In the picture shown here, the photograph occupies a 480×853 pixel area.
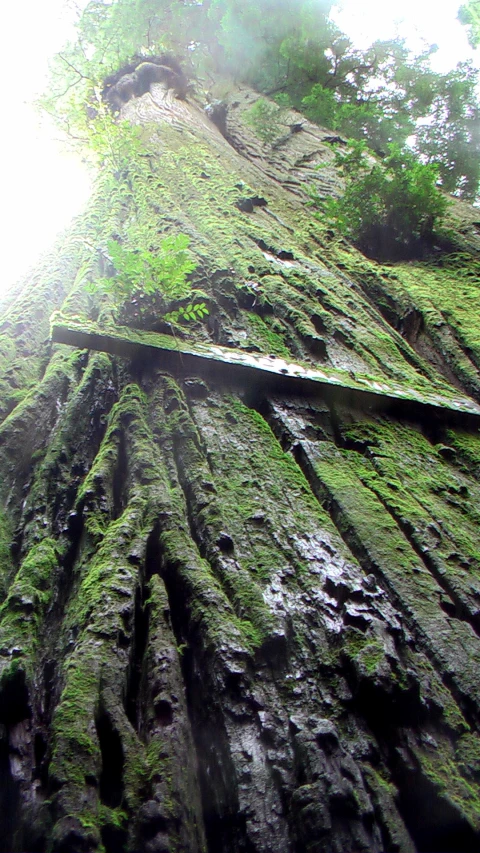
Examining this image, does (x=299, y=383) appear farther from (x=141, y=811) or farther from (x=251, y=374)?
(x=141, y=811)

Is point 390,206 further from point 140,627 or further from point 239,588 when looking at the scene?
point 140,627

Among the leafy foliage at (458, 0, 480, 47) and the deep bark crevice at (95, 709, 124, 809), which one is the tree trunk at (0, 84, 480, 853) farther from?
the leafy foliage at (458, 0, 480, 47)

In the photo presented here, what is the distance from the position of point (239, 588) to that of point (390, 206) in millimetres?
4843

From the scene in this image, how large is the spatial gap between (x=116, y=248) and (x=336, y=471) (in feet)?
6.27

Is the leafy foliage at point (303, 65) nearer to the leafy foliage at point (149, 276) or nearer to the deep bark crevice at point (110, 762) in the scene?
the leafy foliage at point (149, 276)

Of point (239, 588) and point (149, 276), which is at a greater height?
point (149, 276)

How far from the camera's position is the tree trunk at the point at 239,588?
5.37ft

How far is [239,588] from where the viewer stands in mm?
2213

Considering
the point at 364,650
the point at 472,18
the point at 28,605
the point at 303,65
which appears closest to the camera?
the point at 364,650

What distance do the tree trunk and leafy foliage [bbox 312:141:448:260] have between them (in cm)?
189

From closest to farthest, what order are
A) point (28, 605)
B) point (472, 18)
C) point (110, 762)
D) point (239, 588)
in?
point (110, 762)
point (28, 605)
point (239, 588)
point (472, 18)

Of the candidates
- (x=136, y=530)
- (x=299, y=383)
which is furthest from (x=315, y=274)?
(x=136, y=530)

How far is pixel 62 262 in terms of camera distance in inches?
195

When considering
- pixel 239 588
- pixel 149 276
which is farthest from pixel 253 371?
pixel 239 588
